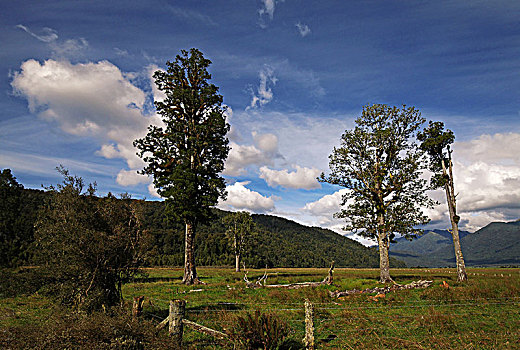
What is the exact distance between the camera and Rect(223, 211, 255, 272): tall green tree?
6169 cm

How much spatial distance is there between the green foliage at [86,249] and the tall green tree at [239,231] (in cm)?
4950

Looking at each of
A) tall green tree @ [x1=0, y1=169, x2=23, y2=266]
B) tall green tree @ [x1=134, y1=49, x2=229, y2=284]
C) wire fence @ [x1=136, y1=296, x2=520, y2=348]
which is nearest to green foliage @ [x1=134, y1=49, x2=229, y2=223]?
tall green tree @ [x1=134, y1=49, x2=229, y2=284]

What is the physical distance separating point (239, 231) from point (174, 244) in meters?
65.7

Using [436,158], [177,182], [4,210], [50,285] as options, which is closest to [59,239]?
[50,285]

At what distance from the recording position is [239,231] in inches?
2450

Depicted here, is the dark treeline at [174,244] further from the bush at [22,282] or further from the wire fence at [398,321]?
the wire fence at [398,321]

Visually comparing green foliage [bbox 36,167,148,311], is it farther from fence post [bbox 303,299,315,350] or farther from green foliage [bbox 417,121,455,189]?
green foliage [bbox 417,121,455,189]

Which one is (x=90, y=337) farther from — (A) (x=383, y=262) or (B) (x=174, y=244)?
(B) (x=174, y=244)

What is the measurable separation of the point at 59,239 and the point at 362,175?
983 inches

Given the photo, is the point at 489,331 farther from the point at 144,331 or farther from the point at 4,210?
the point at 4,210

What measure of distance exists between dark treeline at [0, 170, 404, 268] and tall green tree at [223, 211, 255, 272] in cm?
156

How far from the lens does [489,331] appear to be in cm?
1068

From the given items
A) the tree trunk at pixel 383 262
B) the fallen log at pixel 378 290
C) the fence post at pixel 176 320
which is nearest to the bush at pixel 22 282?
the fence post at pixel 176 320

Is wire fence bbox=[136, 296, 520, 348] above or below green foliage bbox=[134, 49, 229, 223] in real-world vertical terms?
below
